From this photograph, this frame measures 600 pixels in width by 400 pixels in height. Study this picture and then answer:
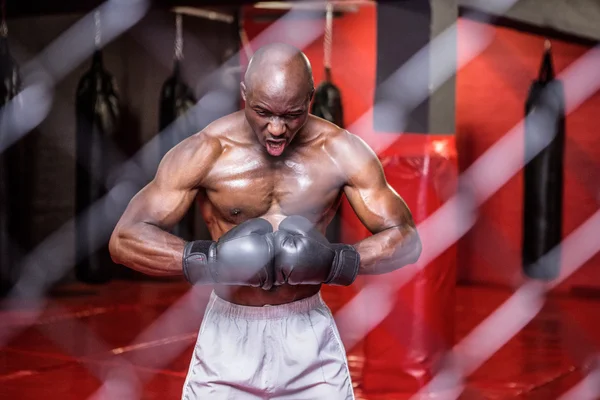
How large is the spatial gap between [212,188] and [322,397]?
1.61 feet

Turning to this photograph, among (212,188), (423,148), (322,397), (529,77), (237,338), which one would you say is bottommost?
(322,397)

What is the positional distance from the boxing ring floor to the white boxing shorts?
1227mm

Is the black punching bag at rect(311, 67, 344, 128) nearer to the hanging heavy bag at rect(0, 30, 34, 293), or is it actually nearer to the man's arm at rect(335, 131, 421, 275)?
the hanging heavy bag at rect(0, 30, 34, 293)

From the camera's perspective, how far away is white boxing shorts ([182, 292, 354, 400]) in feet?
5.25

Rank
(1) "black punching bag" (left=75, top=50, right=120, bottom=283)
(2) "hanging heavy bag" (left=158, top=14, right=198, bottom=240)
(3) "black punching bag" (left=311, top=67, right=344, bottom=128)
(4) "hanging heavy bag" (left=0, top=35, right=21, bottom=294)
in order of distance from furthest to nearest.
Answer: (2) "hanging heavy bag" (left=158, top=14, right=198, bottom=240)
(3) "black punching bag" (left=311, top=67, right=344, bottom=128)
(1) "black punching bag" (left=75, top=50, right=120, bottom=283)
(4) "hanging heavy bag" (left=0, top=35, right=21, bottom=294)

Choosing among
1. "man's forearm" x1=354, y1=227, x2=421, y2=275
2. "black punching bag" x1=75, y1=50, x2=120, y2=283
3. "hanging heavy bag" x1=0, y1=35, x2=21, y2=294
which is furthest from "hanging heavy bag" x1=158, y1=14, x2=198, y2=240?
"man's forearm" x1=354, y1=227, x2=421, y2=275

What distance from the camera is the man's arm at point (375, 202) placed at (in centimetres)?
162

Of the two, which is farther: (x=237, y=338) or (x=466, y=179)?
(x=466, y=179)

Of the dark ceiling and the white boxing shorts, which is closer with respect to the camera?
the white boxing shorts

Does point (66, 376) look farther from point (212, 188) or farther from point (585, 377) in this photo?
point (585, 377)

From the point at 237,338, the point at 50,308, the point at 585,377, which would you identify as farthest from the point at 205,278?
the point at 50,308

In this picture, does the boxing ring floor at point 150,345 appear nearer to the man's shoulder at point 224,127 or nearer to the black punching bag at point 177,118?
the black punching bag at point 177,118

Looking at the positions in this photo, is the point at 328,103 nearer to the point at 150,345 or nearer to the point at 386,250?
the point at 150,345

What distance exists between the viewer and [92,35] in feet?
17.7
